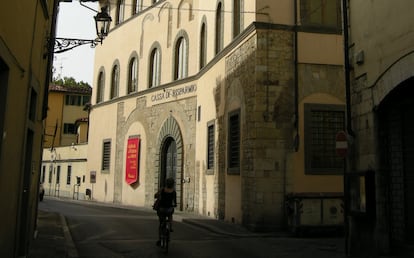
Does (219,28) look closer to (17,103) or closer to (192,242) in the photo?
(192,242)

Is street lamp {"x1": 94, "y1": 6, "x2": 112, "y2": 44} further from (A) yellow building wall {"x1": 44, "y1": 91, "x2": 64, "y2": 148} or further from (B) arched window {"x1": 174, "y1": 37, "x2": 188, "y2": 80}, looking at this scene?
(A) yellow building wall {"x1": 44, "y1": 91, "x2": 64, "y2": 148}

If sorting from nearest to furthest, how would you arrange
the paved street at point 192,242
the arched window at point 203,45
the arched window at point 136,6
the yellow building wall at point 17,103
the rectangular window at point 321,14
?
the yellow building wall at point 17,103 < the paved street at point 192,242 < the rectangular window at point 321,14 < the arched window at point 203,45 < the arched window at point 136,6

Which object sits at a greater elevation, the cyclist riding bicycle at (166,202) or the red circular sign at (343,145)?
the red circular sign at (343,145)

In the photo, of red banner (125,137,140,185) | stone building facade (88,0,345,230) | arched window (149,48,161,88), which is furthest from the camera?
red banner (125,137,140,185)

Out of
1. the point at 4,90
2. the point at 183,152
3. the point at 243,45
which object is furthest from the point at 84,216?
the point at 4,90

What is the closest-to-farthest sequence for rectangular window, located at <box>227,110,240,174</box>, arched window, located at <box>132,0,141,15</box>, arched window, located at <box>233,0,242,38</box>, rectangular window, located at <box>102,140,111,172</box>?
rectangular window, located at <box>227,110,240,174</box> < arched window, located at <box>233,0,242,38</box> < arched window, located at <box>132,0,141,15</box> < rectangular window, located at <box>102,140,111,172</box>

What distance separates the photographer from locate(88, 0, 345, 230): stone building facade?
1380cm

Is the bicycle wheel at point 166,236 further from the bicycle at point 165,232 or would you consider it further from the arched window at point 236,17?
the arched window at point 236,17

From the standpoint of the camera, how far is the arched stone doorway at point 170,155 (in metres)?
21.3

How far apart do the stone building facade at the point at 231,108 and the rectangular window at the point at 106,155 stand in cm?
84

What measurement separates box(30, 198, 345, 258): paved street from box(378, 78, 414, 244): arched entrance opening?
4.42 feet

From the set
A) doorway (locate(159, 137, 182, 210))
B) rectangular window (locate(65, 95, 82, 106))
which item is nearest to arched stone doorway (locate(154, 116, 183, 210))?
doorway (locate(159, 137, 182, 210))

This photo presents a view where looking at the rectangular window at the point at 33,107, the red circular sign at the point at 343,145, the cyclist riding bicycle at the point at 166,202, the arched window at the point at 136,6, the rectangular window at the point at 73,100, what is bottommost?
the cyclist riding bicycle at the point at 166,202

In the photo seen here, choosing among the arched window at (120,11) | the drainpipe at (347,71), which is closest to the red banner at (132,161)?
the arched window at (120,11)
